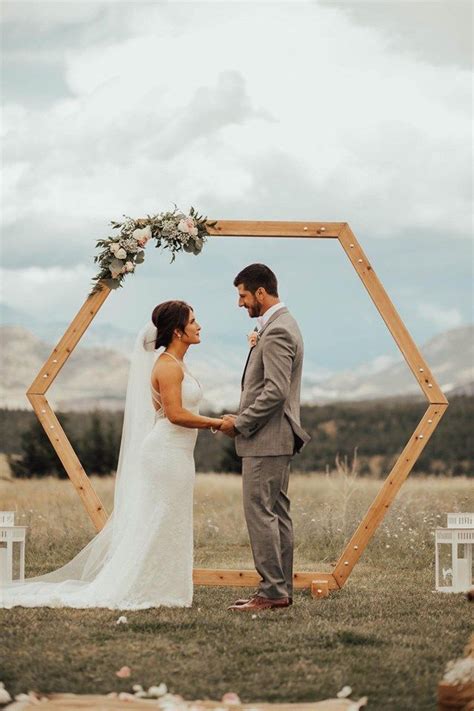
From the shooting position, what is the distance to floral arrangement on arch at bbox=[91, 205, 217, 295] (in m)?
8.38

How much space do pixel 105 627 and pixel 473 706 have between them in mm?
2605

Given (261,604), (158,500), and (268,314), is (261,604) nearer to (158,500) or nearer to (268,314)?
(158,500)

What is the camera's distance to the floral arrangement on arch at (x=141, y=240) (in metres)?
8.38

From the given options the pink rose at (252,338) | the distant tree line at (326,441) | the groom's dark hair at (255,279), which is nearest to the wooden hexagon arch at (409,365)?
the groom's dark hair at (255,279)

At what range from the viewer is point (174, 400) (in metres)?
7.26

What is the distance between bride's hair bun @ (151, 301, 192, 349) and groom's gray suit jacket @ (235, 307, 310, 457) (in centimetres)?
47

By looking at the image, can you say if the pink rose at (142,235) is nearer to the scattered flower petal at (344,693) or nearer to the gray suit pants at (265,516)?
the gray suit pants at (265,516)

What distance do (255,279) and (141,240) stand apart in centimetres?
136

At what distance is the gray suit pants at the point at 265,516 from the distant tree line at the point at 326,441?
18.3 meters

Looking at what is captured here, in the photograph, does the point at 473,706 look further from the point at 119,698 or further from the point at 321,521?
the point at 321,521

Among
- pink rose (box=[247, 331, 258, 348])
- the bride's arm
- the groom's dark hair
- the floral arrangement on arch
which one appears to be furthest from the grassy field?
the floral arrangement on arch

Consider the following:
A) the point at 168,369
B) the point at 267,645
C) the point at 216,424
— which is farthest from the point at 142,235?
the point at 267,645

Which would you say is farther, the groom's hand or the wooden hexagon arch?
the wooden hexagon arch

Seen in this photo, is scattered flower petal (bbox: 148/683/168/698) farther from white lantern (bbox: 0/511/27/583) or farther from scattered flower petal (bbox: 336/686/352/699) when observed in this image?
white lantern (bbox: 0/511/27/583)
